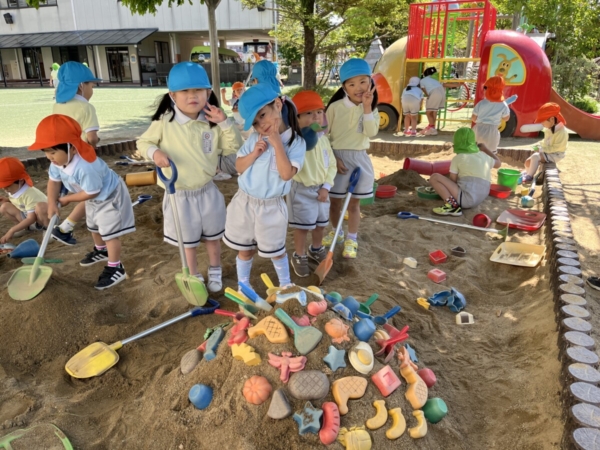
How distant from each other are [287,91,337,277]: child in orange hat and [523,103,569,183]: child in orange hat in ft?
13.9

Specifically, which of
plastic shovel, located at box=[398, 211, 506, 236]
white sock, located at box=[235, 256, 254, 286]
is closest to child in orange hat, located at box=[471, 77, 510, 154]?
plastic shovel, located at box=[398, 211, 506, 236]

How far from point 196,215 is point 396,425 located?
1.89m

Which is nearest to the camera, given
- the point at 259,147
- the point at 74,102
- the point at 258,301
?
the point at 258,301

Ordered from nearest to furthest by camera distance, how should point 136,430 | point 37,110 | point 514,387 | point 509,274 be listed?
point 136,430
point 514,387
point 509,274
point 37,110

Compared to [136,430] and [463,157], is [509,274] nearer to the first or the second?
[463,157]

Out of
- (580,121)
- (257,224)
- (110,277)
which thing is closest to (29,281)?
(110,277)

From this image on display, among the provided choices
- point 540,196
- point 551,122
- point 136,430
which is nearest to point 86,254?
point 136,430

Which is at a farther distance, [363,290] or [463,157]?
[463,157]

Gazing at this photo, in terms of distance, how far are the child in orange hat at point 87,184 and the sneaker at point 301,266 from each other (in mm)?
1343

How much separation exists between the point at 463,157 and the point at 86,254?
4092 millimetres

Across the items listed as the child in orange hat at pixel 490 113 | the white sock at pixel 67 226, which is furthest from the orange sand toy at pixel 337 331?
the child in orange hat at pixel 490 113

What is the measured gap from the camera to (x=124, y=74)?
29047 millimetres

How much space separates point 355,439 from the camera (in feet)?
5.86

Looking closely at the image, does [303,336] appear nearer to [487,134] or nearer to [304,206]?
[304,206]
